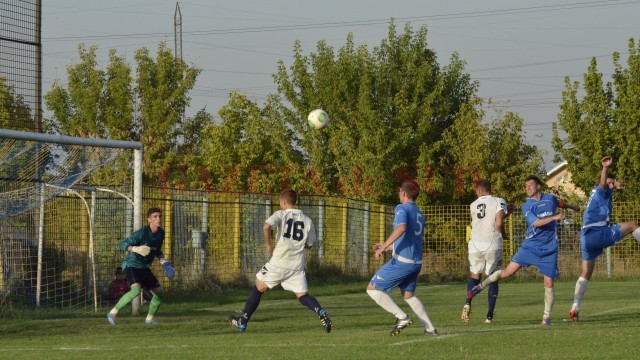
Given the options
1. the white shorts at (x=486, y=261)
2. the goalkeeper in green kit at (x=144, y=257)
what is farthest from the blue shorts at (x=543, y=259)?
the goalkeeper in green kit at (x=144, y=257)

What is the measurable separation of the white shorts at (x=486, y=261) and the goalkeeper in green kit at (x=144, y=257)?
4341mm

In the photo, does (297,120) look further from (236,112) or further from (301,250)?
(301,250)

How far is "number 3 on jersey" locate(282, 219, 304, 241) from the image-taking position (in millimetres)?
12562

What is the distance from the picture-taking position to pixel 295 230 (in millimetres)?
12586

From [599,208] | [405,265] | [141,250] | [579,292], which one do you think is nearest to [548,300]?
[579,292]

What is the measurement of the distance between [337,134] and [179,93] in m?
8.21

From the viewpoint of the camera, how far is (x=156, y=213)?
14.8 m

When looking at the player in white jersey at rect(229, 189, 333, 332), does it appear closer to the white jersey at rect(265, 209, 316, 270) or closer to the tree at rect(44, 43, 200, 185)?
the white jersey at rect(265, 209, 316, 270)

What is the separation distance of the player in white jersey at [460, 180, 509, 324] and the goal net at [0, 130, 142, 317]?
521 cm

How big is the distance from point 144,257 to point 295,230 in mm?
3177

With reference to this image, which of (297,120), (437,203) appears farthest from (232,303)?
(297,120)

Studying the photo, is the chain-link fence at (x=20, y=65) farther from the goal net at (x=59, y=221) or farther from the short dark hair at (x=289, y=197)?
the short dark hair at (x=289, y=197)

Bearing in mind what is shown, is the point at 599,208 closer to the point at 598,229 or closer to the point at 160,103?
the point at 598,229

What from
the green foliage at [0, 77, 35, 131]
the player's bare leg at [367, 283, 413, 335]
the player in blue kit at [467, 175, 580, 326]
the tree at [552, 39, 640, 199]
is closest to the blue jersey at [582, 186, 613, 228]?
the player in blue kit at [467, 175, 580, 326]
